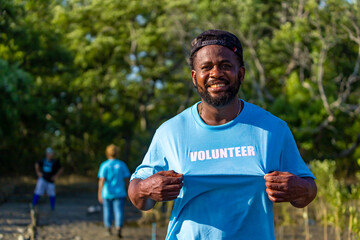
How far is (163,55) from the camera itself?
87.9 ft

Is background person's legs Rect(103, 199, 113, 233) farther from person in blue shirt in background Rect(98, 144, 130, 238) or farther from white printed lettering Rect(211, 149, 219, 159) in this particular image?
white printed lettering Rect(211, 149, 219, 159)

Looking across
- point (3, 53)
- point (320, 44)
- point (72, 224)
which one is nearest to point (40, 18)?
point (3, 53)

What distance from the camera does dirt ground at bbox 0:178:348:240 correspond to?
30.0 ft

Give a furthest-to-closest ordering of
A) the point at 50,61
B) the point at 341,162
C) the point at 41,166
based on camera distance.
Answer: the point at 341,162 → the point at 50,61 → the point at 41,166

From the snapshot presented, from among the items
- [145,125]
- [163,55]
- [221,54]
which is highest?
[163,55]

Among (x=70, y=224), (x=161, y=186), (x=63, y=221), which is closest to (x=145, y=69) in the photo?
(x=63, y=221)

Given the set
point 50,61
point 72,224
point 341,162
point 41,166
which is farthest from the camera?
point 341,162

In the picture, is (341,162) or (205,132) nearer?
(205,132)

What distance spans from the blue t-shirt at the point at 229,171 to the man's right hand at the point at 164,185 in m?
0.11

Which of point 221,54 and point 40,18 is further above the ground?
point 40,18

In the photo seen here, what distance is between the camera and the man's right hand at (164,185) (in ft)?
6.08

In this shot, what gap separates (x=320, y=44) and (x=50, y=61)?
36.2 feet

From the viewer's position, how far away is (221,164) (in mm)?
1944

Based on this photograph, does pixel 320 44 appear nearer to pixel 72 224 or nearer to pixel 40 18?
pixel 72 224
